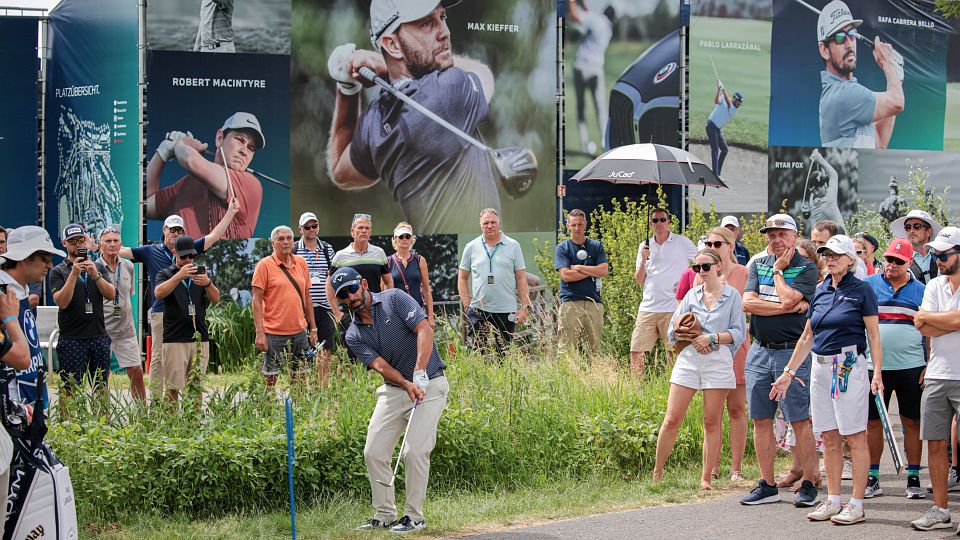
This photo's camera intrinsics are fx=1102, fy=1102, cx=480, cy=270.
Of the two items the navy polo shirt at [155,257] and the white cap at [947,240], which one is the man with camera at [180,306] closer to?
the navy polo shirt at [155,257]

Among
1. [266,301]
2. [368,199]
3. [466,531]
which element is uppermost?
[368,199]

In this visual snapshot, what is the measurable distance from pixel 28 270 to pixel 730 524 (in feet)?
15.4

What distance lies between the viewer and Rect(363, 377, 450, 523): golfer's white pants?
23.9 ft

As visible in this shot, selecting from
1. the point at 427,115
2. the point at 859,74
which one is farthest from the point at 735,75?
the point at 427,115

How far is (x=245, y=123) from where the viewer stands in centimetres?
1423

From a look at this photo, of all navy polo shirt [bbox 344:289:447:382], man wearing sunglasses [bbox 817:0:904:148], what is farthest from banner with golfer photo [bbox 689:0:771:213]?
navy polo shirt [bbox 344:289:447:382]

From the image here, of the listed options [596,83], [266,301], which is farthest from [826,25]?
[266,301]

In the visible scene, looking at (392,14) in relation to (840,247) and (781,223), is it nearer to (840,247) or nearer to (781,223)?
(781,223)

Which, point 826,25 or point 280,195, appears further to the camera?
point 826,25

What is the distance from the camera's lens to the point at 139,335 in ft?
45.4

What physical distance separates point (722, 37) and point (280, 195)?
25.7ft

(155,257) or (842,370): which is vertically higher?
(155,257)

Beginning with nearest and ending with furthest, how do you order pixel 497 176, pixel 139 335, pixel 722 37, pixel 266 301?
pixel 266 301, pixel 139 335, pixel 497 176, pixel 722 37

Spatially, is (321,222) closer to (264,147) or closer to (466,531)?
(264,147)
